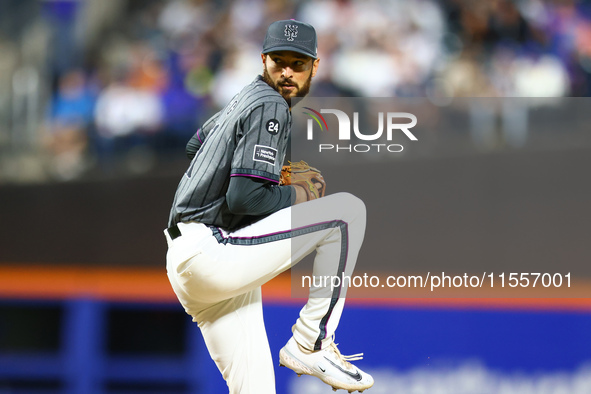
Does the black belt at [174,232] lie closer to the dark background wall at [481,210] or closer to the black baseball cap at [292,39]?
the black baseball cap at [292,39]

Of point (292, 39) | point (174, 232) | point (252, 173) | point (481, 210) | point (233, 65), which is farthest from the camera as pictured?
point (233, 65)

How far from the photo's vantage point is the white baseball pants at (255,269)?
8.44ft

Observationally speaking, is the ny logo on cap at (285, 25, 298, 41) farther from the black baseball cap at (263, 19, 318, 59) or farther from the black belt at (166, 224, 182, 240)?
the black belt at (166, 224, 182, 240)

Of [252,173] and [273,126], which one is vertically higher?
[273,126]

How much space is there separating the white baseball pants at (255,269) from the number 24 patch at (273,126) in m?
0.29

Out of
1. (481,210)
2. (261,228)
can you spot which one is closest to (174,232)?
(261,228)

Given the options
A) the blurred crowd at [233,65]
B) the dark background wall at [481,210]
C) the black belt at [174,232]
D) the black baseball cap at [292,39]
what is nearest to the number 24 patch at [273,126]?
the black baseball cap at [292,39]

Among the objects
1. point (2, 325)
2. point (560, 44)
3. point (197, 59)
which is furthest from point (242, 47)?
point (2, 325)

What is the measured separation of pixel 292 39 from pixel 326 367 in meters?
1.11

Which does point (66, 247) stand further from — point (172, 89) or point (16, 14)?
point (16, 14)

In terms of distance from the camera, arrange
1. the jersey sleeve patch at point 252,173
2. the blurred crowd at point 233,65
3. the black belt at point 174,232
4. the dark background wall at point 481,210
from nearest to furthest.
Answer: the jersey sleeve patch at point 252,173 < the black belt at point 174,232 < the dark background wall at point 481,210 < the blurred crowd at point 233,65

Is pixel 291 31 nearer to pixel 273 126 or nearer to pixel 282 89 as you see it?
pixel 282 89

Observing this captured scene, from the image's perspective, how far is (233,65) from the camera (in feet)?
18.9

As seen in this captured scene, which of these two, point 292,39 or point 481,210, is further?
point 481,210
